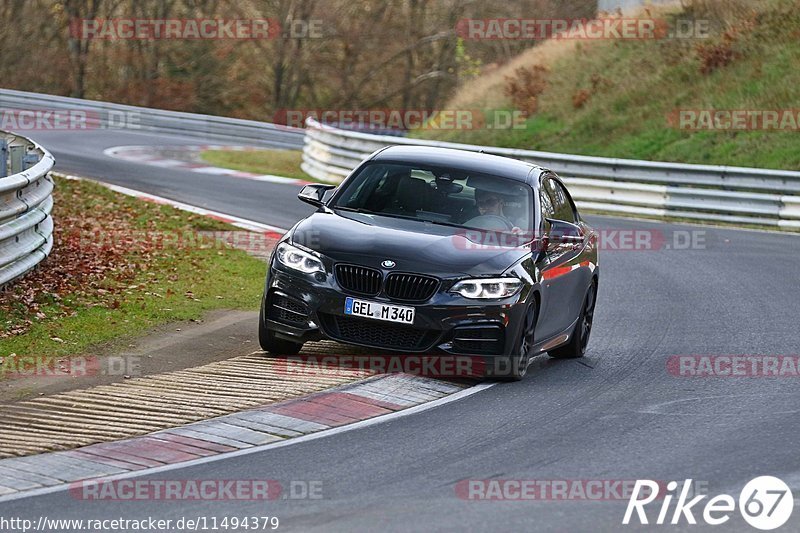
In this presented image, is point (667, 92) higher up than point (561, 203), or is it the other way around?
point (667, 92)

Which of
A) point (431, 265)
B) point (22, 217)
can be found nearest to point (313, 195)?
point (431, 265)

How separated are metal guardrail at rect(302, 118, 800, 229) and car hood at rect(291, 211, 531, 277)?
1397cm

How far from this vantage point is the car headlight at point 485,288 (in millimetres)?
9727

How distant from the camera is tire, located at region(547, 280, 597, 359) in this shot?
38.1 ft

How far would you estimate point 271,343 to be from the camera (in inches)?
408

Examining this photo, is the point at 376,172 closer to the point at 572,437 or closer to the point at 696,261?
the point at 572,437

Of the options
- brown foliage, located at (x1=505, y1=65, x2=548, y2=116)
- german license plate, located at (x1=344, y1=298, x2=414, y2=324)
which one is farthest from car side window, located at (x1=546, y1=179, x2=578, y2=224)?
brown foliage, located at (x1=505, y1=65, x2=548, y2=116)

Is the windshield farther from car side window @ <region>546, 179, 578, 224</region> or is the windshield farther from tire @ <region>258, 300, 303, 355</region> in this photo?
tire @ <region>258, 300, 303, 355</region>

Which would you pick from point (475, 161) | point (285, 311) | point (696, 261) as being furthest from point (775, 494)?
point (696, 261)

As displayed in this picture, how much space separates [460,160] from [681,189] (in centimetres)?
1486

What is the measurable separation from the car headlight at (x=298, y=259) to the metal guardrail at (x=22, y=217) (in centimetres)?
303

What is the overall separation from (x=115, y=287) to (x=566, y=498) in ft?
24.1

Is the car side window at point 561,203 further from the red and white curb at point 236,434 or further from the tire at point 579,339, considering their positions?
the red and white curb at point 236,434

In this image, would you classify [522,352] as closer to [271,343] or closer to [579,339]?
[579,339]
